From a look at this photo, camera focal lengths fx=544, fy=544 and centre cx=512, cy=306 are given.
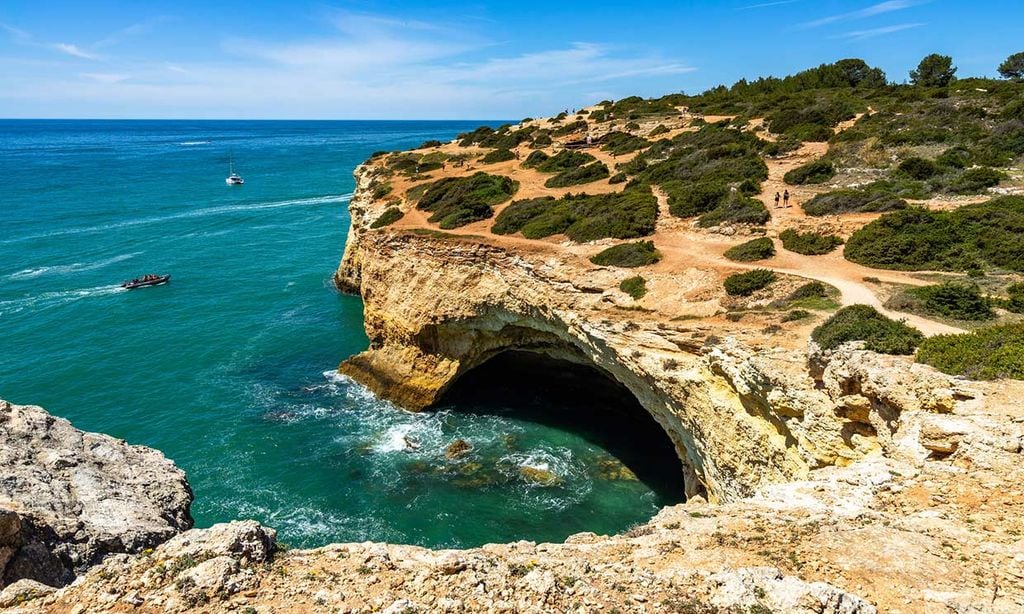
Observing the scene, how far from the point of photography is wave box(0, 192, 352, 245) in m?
59.2

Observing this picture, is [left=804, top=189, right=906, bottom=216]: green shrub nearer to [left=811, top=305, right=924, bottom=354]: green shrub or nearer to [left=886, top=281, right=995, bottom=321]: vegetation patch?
[left=886, top=281, right=995, bottom=321]: vegetation patch

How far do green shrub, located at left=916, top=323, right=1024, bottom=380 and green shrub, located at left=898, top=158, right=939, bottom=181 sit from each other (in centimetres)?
1917

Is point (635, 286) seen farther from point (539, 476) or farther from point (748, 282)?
point (539, 476)

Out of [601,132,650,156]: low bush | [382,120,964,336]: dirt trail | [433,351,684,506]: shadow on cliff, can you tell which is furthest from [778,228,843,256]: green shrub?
[601,132,650,156]: low bush

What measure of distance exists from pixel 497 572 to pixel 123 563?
5.52 m

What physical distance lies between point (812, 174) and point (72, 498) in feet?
119

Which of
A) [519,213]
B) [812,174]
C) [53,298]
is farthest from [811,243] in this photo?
[53,298]

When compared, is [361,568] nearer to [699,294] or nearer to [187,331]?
[699,294]

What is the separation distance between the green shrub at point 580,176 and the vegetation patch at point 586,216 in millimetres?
5153

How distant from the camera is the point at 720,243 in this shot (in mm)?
26312

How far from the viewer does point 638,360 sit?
20.5 meters

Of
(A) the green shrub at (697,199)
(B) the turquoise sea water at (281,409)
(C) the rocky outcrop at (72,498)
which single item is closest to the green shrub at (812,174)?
(A) the green shrub at (697,199)

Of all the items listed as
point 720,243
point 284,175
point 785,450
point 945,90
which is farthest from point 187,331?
point 284,175

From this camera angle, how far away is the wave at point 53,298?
40.2 meters
